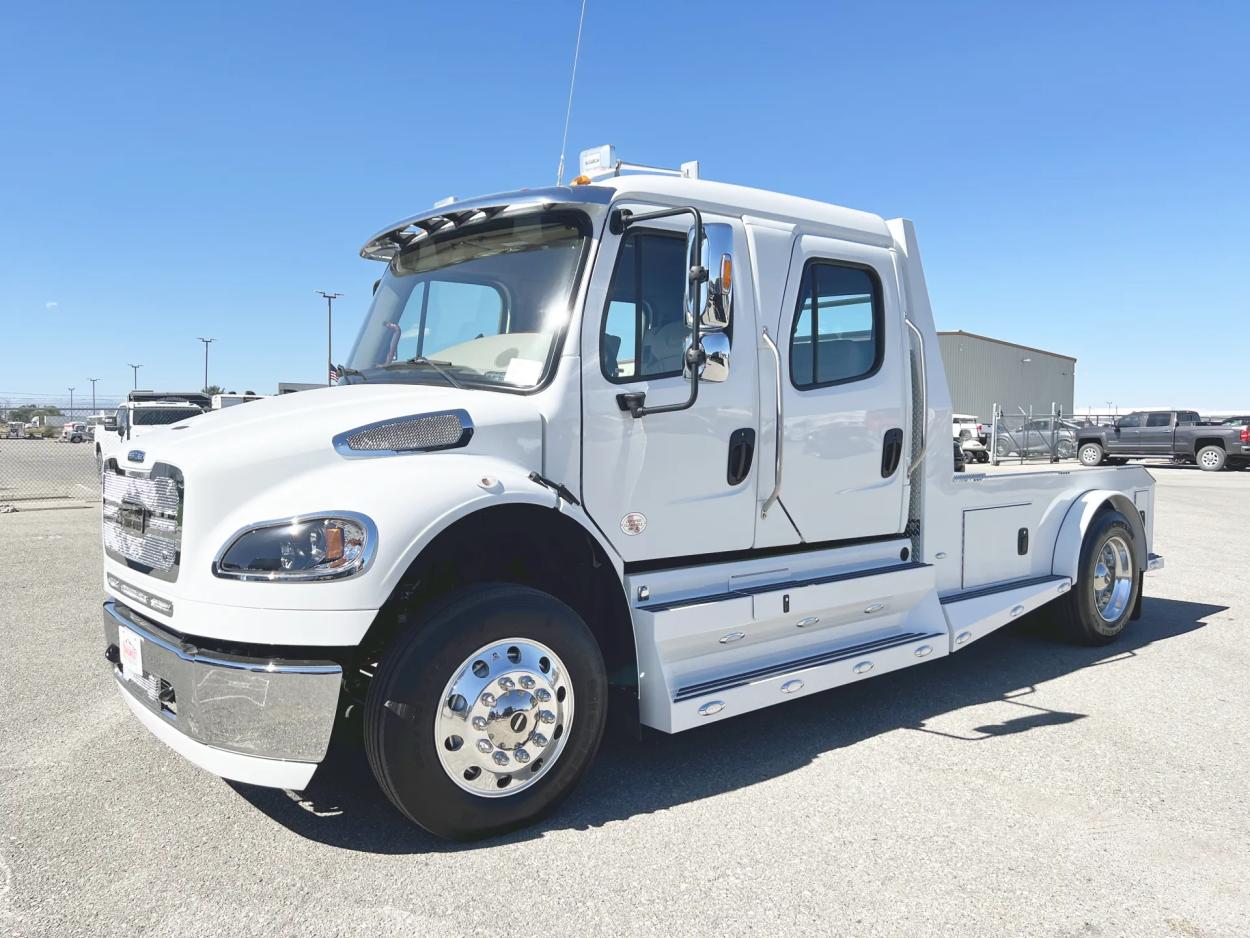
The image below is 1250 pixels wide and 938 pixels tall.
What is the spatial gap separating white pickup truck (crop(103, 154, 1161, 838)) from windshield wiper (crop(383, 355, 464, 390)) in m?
0.01

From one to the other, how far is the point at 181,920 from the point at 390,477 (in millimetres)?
1470

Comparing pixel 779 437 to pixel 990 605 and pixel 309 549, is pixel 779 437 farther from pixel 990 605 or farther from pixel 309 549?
pixel 309 549

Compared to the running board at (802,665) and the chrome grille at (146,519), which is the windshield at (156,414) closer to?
the chrome grille at (146,519)

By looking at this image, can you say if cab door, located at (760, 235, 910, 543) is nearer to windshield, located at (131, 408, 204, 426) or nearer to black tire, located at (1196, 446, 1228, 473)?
windshield, located at (131, 408, 204, 426)

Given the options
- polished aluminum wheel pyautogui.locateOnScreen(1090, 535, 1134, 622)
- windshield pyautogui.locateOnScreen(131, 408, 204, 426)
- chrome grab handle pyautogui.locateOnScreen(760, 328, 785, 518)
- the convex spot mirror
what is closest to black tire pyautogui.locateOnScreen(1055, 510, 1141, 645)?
polished aluminum wheel pyautogui.locateOnScreen(1090, 535, 1134, 622)

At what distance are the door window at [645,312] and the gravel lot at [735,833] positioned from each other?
1753 millimetres

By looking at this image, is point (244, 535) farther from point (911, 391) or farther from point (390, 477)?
point (911, 391)

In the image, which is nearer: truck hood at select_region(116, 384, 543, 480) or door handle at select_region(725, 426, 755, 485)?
truck hood at select_region(116, 384, 543, 480)

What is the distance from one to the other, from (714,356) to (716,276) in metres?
0.31

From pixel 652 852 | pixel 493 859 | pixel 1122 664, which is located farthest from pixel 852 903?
pixel 1122 664

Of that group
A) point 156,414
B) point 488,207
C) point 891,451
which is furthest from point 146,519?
point 156,414

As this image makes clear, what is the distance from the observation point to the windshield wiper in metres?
3.59

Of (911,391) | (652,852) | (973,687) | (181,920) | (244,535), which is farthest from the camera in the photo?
(973,687)

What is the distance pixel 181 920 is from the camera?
8.68 feet
